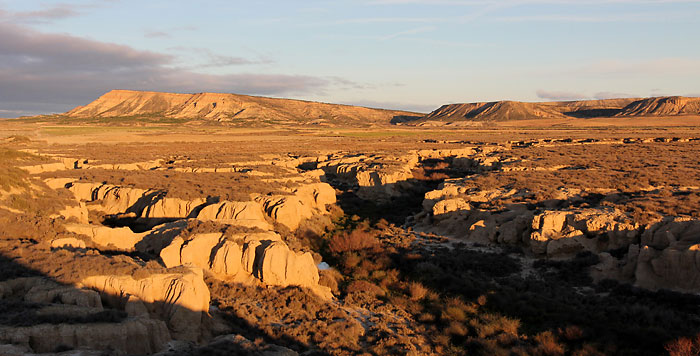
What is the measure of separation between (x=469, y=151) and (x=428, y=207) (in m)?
35.8

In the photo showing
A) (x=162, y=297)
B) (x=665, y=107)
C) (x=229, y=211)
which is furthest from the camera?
(x=665, y=107)

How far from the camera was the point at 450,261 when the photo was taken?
71.0 ft

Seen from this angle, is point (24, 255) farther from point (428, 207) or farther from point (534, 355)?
point (428, 207)

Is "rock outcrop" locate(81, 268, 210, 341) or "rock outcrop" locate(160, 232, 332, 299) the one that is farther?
"rock outcrop" locate(160, 232, 332, 299)

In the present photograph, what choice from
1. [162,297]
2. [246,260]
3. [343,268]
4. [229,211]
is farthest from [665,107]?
[162,297]

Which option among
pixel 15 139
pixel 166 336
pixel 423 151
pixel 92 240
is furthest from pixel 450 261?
pixel 15 139

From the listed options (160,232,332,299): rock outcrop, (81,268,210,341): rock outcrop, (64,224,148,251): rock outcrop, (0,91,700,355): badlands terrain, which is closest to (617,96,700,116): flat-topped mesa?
(0,91,700,355): badlands terrain

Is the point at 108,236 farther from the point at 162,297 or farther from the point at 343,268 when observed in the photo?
the point at 343,268

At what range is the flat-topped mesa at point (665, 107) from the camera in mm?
179625

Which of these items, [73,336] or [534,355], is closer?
[73,336]

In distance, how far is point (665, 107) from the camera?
182250mm

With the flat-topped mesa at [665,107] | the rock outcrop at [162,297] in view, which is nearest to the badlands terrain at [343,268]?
the rock outcrop at [162,297]

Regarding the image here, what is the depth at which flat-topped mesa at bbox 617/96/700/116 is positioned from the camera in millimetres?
179625

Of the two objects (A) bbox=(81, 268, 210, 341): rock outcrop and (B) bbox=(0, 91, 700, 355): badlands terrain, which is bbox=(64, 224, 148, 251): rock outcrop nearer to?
(B) bbox=(0, 91, 700, 355): badlands terrain
